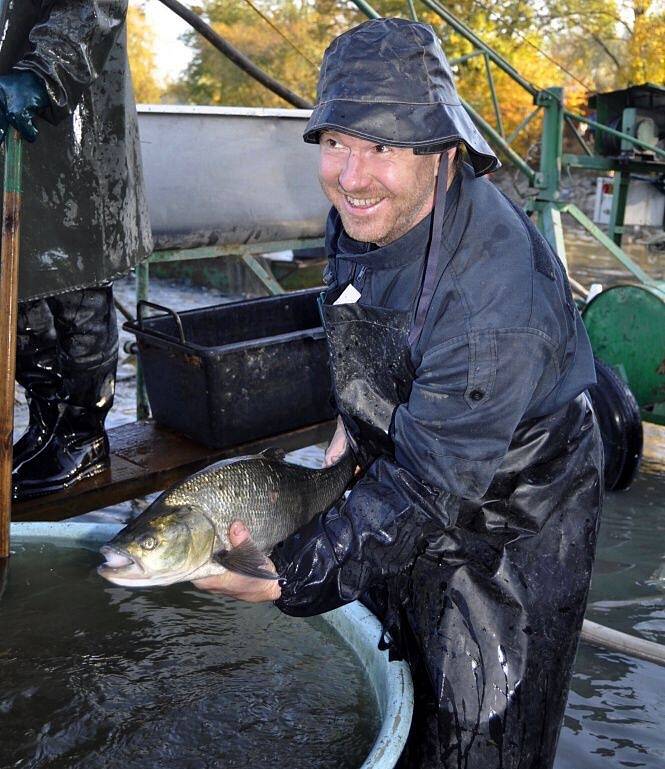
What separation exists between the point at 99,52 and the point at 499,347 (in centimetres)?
255

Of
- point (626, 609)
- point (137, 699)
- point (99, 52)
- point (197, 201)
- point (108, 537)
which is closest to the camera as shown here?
point (137, 699)

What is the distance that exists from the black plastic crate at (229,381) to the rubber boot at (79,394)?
1.55 feet

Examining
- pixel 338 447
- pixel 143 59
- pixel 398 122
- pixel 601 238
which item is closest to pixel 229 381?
pixel 338 447

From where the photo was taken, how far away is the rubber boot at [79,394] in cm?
432

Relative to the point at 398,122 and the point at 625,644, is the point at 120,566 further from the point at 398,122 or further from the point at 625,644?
the point at 625,644

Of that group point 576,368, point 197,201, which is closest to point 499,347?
point 576,368

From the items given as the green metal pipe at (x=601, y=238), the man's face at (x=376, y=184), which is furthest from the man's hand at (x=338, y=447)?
the green metal pipe at (x=601, y=238)

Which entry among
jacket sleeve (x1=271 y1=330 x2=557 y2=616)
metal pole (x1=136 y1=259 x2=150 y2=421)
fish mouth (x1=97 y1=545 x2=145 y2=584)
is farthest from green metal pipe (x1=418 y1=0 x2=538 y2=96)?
fish mouth (x1=97 y1=545 x2=145 y2=584)

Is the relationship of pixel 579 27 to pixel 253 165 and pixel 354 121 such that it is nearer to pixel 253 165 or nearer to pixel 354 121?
pixel 253 165

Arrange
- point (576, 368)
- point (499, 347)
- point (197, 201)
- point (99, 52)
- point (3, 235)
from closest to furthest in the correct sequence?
point (499, 347) < point (576, 368) < point (3, 235) < point (99, 52) < point (197, 201)

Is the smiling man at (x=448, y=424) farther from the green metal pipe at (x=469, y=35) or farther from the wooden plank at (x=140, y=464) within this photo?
the green metal pipe at (x=469, y=35)

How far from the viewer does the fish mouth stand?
7.55 ft

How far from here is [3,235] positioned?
11.9 feet

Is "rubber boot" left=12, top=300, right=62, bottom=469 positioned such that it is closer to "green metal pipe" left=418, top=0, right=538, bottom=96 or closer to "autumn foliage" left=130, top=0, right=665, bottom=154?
"green metal pipe" left=418, top=0, right=538, bottom=96
